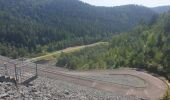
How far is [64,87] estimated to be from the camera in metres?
47.4

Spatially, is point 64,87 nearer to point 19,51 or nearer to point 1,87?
point 1,87

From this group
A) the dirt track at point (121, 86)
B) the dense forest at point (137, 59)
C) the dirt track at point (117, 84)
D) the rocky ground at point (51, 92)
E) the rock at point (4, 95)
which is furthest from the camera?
the dense forest at point (137, 59)

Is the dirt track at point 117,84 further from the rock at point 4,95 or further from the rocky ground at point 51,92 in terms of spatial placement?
the rock at point 4,95

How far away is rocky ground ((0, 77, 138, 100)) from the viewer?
39.1m

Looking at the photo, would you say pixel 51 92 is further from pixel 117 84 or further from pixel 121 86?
pixel 117 84

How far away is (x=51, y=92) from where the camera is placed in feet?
139

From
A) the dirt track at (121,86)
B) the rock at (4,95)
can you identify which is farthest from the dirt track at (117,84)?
the rock at (4,95)

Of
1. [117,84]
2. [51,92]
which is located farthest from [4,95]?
[117,84]

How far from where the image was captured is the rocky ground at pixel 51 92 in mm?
39094

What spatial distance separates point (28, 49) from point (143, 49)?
303 feet

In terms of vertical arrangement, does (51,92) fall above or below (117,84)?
above

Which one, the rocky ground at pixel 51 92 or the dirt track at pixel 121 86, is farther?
the dirt track at pixel 121 86

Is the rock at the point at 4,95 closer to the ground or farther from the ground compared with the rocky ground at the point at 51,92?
farther from the ground

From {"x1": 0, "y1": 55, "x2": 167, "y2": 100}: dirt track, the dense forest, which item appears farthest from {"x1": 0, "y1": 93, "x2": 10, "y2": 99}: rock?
the dense forest
